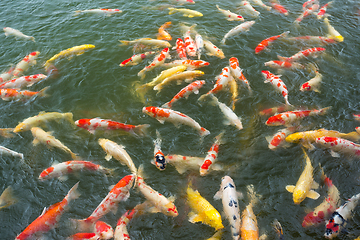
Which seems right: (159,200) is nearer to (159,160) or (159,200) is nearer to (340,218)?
(159,160)

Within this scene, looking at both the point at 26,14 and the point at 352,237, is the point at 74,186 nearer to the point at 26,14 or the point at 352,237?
the point at 352,237

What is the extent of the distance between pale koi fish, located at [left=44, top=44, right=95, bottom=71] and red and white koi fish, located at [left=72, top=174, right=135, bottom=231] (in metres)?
6.27

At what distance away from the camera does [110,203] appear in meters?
5.16

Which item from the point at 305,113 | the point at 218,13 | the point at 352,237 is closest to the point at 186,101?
the point at 305,113

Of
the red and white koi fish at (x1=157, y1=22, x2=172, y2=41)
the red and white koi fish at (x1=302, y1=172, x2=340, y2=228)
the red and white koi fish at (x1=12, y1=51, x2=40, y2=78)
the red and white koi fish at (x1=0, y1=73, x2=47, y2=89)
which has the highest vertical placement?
the red and white koi fish at (x1=157, y1=22, x2=172, y2=41)

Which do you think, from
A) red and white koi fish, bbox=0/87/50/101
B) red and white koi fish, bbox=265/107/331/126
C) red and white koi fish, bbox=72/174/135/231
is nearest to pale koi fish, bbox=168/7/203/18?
red and white koi fish, bbox=265/107/331/126

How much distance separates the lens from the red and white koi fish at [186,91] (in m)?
7.32

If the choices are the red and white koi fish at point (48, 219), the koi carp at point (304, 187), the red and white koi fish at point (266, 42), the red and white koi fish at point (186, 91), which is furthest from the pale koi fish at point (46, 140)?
the red and white koi fish at point (266, 42)

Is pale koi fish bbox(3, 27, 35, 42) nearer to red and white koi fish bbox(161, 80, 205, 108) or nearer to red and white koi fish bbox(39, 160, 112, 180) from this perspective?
red and white koi fish bbox(39, 160, 112, 180)

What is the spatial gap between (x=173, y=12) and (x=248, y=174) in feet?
30.7

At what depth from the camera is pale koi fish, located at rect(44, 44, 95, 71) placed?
9.22 meters

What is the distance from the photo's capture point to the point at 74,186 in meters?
5.57

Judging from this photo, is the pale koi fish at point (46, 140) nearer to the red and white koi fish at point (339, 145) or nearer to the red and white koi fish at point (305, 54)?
the red and white koi fish at point (339, 145)

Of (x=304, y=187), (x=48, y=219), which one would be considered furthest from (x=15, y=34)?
(x=304, y=187)
